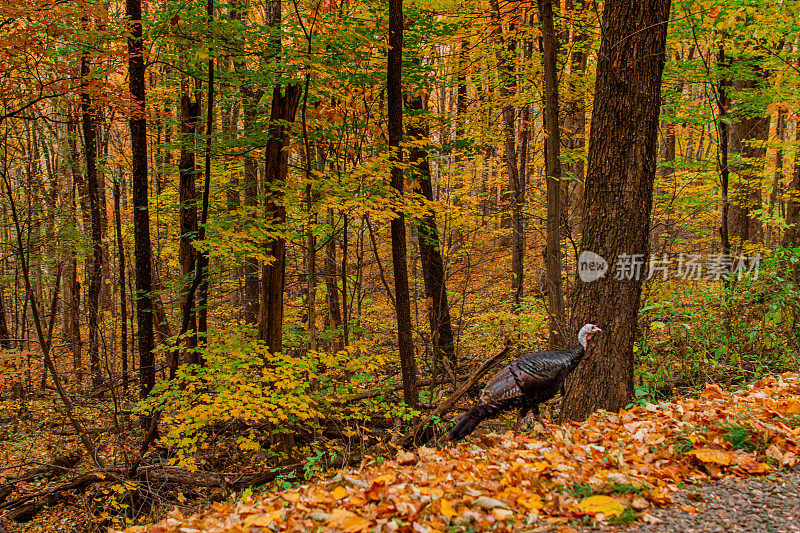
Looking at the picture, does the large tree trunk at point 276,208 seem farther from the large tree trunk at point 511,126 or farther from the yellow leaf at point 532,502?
the yellow leaf at point 532,502

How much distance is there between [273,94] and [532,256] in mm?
12772

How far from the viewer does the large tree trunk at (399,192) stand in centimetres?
636

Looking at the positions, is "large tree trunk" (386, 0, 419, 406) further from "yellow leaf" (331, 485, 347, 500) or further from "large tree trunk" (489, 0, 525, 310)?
"yellow leaf" (331, 485, 347, 500)

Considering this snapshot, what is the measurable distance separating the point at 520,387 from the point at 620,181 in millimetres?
2144

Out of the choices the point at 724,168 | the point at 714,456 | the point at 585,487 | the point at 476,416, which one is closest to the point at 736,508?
the point at 714,456

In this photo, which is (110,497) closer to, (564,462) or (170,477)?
(170,477)

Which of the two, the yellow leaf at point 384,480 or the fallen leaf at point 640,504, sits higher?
the fallen leaf at point 640,504

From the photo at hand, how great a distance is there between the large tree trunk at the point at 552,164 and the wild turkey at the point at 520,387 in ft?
9.55

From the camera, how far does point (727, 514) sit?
7.24 feet

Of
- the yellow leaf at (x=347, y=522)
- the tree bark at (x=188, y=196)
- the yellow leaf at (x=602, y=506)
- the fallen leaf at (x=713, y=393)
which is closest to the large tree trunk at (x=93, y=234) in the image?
the tree bark at (x=188, y=196)

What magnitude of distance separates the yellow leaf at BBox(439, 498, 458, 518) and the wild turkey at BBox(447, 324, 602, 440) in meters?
1.18

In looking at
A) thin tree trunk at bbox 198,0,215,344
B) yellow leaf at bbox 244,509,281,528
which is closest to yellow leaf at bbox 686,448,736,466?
yellow leaf at bbox 244,509,281,528

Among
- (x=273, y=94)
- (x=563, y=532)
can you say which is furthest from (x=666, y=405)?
(x=273, y=94)

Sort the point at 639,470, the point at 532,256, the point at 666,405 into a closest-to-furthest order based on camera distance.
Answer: the point at 639,470
the point at 666,405
the point at 532,256
